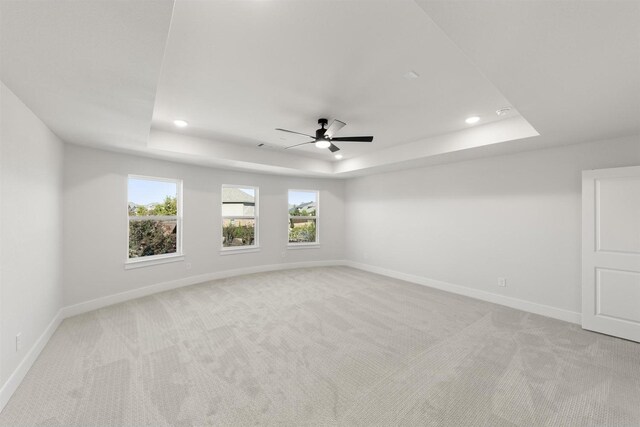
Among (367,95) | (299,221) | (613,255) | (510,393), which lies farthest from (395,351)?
(299,221)

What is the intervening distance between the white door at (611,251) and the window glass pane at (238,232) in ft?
18.7

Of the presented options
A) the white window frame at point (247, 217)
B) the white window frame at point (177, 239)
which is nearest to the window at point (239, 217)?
the white window frame at point (247, 217)

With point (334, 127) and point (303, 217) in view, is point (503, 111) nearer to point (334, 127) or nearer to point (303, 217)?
point (334, 127)

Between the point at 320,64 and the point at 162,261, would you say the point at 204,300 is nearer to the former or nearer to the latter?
the point at 162,261

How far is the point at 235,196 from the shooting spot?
5852mm

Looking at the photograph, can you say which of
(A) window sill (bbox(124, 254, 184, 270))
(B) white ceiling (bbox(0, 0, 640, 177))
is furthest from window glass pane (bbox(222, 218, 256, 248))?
(B) white ceiling (bbox(0, 0, 640, 177))

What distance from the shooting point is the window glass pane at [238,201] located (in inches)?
224

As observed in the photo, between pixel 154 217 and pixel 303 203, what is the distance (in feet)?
11.0

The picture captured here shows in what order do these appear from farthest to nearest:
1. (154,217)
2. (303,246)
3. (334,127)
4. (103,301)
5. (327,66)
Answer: (303,246), (154,217), (103,301), (334,127), (327,66)

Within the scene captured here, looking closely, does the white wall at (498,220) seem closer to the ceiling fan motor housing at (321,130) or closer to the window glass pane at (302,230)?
the window glass pane at (302,230)

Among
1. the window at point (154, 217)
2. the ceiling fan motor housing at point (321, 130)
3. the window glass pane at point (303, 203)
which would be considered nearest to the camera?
the ceiling fan motor housing at point (321, 130)

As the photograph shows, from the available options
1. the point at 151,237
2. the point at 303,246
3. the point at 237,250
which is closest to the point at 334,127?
the point at 237,250

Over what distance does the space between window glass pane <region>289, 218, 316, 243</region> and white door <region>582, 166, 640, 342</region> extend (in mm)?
5076

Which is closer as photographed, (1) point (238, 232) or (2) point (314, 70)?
(2) point (314, 70)
